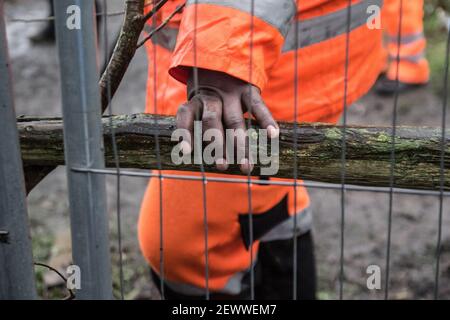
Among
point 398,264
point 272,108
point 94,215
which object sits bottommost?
point 398,264

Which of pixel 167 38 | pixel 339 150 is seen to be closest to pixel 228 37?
pixel 339 150

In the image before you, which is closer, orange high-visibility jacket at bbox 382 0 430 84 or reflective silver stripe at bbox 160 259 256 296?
reflective silver stripe at bbox 160 259 256 296

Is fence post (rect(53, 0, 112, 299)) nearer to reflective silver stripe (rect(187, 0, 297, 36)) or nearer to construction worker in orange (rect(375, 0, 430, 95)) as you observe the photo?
reflective silver stripe (rect(187, 0, 297, 36))

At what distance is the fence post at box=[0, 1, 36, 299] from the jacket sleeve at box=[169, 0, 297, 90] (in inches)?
11.9

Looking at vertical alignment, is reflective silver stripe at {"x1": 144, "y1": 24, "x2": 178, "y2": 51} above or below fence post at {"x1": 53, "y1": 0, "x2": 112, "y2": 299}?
above

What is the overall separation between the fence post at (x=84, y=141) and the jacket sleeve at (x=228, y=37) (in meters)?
0.19

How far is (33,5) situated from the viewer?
18.9 feet

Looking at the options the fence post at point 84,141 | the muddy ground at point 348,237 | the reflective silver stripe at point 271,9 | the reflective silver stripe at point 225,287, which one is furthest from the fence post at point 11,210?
the muddy ground at point 348,237

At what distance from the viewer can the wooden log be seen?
1.27 metres

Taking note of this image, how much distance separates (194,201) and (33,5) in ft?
14.9

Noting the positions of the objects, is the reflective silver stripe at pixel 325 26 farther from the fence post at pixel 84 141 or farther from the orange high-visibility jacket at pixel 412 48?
Answer: the orange high-visibility jacket at pixel 412 48

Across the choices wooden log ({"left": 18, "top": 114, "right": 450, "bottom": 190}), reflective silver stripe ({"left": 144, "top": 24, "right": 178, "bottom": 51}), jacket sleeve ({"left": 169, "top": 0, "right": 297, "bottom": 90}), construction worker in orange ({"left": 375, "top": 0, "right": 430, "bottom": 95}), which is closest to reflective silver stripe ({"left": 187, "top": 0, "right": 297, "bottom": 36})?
jacket sleeve ({"left": 169, "top": 0, "right": 297, "bottom": 90})
